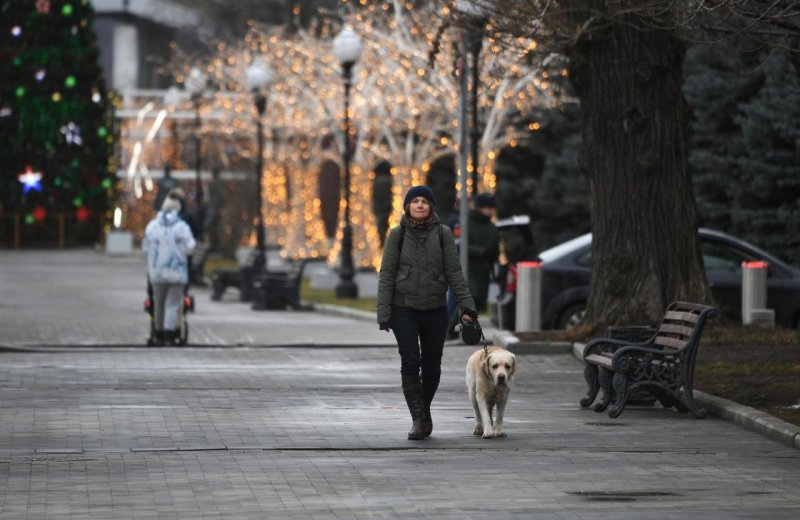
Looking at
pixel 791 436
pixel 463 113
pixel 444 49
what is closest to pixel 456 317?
pixel 463 113

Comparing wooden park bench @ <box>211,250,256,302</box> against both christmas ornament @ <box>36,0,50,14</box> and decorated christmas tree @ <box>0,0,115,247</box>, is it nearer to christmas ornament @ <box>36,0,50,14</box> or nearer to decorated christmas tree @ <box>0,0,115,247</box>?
decorated christmas tree @ <box>0,0,115,247</box>

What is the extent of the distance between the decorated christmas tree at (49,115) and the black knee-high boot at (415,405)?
169ft

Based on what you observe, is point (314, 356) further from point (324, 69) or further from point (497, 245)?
point (324, 69)

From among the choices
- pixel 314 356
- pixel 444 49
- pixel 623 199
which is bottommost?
pixel 314 356

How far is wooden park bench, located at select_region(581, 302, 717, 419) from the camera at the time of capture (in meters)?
15.6

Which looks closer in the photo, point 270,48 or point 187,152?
point 270,48

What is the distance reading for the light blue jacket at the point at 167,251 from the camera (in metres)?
23.1

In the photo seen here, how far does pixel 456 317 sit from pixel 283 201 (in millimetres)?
34262

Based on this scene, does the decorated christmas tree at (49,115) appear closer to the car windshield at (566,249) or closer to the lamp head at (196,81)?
the lamp head at (196,81)

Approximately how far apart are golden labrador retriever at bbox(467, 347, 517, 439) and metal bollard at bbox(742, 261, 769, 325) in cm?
896

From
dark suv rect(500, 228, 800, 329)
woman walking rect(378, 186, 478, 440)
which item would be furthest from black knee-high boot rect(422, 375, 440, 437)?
dark suv rect(500, 228, 800, 329)

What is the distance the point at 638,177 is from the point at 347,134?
1516 centimetres

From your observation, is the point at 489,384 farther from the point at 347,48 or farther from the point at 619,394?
the point at 347,48

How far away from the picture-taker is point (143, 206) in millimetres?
64625
